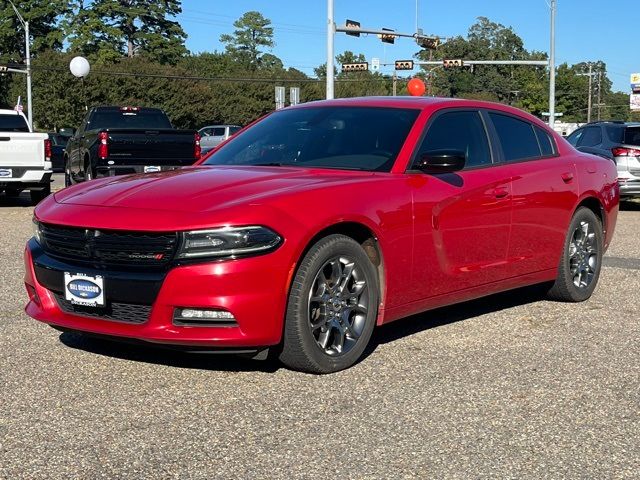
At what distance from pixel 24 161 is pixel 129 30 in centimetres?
7382

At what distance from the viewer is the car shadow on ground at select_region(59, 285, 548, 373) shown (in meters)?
5.10

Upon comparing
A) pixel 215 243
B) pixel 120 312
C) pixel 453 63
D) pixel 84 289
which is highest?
pixel 453 63

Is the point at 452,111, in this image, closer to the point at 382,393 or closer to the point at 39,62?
the point at 382,393

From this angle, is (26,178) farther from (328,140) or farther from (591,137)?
(328,140)

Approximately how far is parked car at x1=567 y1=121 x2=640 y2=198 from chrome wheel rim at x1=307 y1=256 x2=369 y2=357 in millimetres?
11693

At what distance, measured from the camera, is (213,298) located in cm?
445

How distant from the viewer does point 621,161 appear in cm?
1594

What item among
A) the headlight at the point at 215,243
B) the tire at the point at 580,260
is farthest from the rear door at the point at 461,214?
the headlight at the point at 215,243

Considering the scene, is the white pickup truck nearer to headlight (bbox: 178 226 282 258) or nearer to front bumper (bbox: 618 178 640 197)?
front bumper (bbox: 618 178 640 197)

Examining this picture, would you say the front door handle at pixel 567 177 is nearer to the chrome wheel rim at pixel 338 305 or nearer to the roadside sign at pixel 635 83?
the chrome wheel rim at pixel 338 305

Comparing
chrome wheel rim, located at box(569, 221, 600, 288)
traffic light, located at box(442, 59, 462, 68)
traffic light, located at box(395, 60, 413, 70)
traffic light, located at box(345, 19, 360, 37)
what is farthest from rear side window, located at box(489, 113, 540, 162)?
traffic light, located at box(395, 60, 413, 70)

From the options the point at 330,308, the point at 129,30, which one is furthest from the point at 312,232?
the point at 129,30

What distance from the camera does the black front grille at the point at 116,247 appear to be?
4.49 meters

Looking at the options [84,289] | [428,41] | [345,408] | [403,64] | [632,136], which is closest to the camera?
[345,408]
